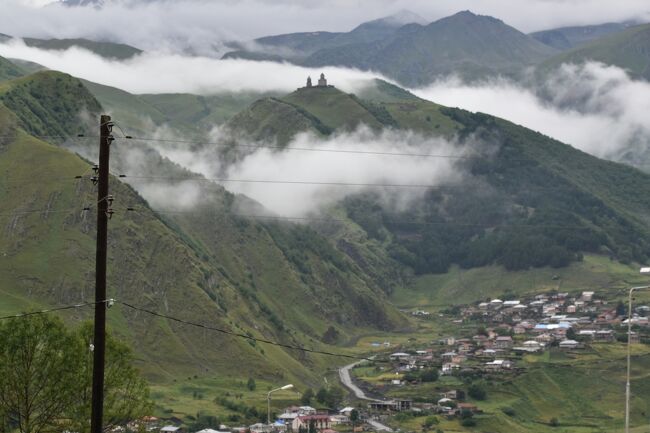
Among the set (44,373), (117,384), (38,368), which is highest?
(38,368)

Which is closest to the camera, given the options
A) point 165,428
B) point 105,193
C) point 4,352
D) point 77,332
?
point 105,193

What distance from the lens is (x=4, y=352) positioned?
93438 millimetres

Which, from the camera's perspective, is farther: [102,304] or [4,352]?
[4,352]

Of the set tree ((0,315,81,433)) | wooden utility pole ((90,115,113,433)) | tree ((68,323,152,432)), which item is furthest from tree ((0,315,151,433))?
wooden utility pole ((90,115,113,433))

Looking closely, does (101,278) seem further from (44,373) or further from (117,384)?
(117,384)

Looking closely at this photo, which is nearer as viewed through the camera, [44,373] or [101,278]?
[101,278]

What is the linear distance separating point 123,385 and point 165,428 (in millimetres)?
95216

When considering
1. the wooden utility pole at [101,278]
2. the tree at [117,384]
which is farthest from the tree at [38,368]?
the wooden utility pole at [101,278]

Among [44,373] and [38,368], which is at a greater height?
[38,368]

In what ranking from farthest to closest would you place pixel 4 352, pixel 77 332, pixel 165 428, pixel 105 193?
pixel 165 428 → pixel 77 332 → pixel 4 352 → pixel 105 193

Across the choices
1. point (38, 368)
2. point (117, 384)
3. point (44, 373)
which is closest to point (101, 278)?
point (38, 368)

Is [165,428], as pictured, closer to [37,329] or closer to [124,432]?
[124,432]

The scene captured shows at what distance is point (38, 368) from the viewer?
94.4 metres

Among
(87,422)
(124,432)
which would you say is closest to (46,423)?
(87,422)
